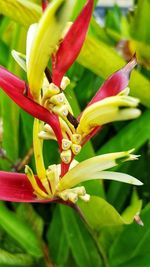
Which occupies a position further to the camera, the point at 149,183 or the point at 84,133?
the point at 149,183

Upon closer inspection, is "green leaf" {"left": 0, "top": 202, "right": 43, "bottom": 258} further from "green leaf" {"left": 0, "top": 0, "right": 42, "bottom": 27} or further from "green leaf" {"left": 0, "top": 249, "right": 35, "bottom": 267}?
"green leaf" {"left": 0, "top": 0, "right": 42, "bottom": 27}

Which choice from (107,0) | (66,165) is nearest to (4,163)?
(66,165)

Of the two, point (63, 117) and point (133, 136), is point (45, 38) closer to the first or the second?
point (63, 117)

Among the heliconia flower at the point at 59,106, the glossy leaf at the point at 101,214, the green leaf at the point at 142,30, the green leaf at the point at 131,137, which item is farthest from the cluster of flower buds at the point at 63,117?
the green leaf at the point at 142,30

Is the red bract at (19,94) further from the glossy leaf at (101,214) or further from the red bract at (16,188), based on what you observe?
the glossy leaf at (101,214)

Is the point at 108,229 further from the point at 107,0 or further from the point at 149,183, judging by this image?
the point at 107,0
